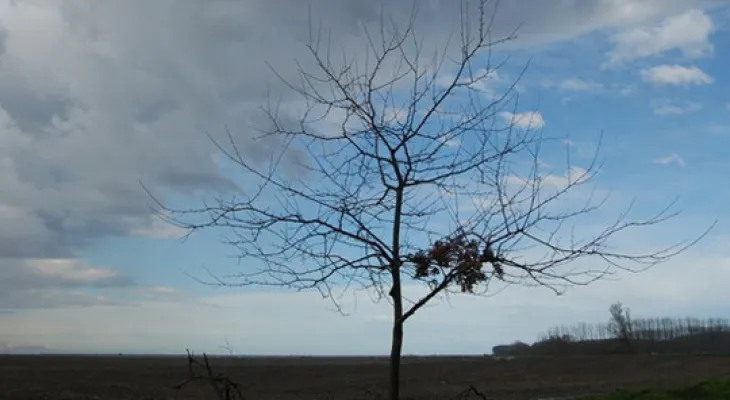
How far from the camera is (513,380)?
46906 millimetres

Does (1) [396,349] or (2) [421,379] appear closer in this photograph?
(1) [396,349]

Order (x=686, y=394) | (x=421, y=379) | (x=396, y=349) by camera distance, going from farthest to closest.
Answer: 1. (x=421, y=379)
2. (x=686, y=394)
3. (x=396, y=349)

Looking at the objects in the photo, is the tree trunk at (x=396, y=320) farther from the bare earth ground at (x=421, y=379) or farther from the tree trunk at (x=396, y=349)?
the bare earth ground at (x=421, y=379)

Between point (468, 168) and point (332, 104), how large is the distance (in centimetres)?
107

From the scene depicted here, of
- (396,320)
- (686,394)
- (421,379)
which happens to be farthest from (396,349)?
(421,379)

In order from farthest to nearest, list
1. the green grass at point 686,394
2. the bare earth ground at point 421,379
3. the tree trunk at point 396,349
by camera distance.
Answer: the bare earth ground at point 421,379, the green grass at point 686,394, the tree trunk at point 396,349

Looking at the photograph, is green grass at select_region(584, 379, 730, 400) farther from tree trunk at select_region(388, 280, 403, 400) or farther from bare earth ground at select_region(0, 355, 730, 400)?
bare earth ground at select_region(0, 355, 730, 400)

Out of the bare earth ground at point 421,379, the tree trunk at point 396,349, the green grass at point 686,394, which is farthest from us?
the bare earth ground at point 421,379

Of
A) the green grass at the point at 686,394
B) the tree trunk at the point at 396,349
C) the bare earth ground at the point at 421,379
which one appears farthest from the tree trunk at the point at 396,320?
the bare earth ground at the point at 421,379

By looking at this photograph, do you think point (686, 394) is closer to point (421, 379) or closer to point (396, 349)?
point (396, 349)

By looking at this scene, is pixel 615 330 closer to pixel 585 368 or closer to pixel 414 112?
pixel 585 368

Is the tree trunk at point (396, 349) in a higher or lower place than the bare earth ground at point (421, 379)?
lower

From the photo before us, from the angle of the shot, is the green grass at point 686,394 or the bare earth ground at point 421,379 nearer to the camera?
the green grass at point 686,394

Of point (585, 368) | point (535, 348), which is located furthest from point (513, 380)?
point (535, 348)
